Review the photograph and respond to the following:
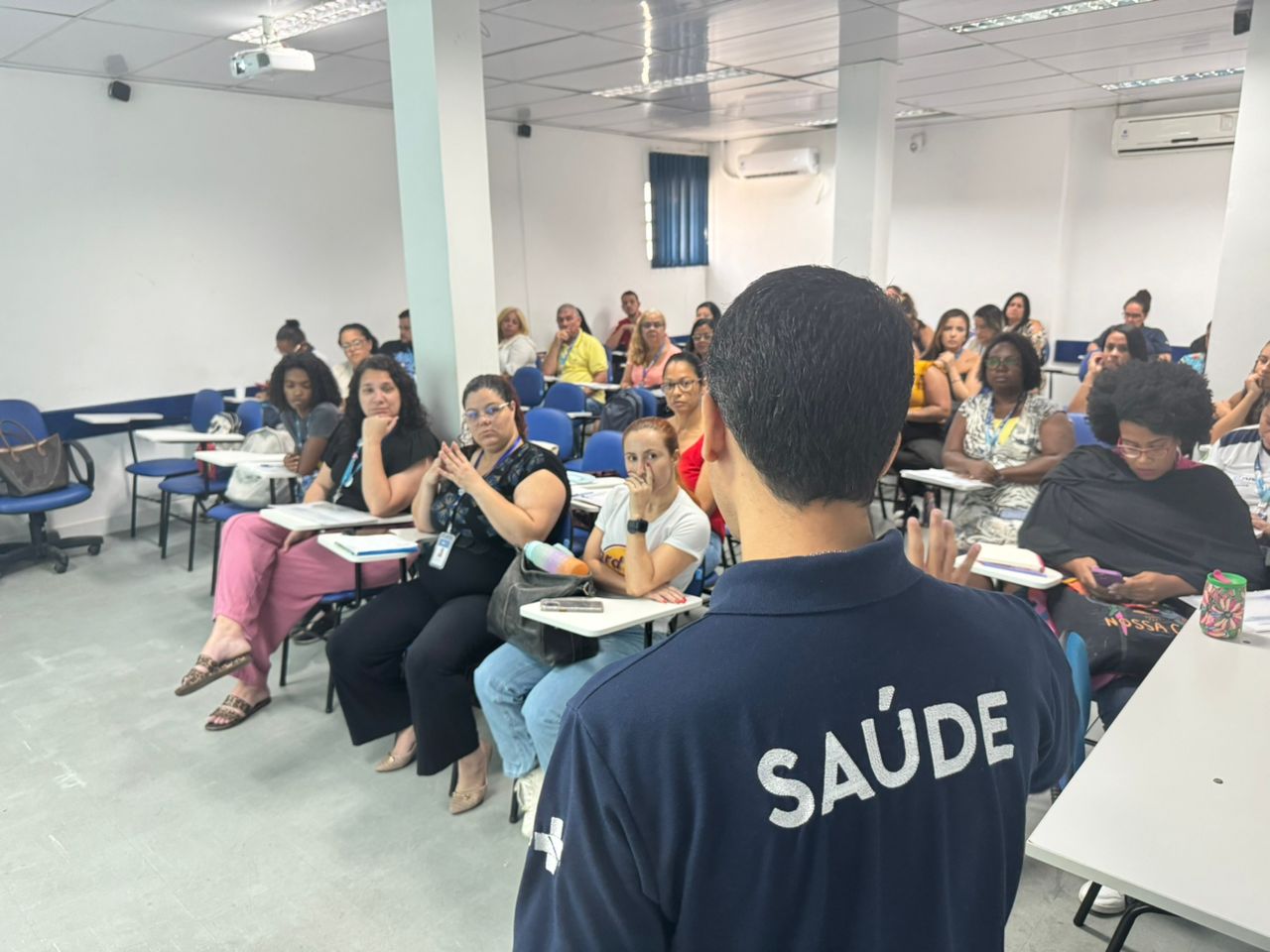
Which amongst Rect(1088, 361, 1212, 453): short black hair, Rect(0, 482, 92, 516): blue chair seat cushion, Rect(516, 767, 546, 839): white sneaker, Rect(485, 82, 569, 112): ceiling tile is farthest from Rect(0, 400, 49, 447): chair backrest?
Rect(1088, 361, 1212, 453): short black hair

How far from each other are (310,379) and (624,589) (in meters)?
2.50

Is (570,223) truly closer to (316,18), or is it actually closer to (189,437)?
(316,18)

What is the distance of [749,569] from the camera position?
712mm

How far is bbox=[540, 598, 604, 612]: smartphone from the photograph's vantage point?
248cm

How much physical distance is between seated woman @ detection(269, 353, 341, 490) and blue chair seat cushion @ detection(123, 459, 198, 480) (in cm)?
119

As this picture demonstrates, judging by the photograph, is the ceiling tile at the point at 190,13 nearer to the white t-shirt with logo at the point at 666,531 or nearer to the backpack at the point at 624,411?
A: the backpack at the point at 624,411

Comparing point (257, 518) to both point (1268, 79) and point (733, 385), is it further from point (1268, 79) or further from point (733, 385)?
point (1268, 79)

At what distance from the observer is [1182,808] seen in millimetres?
1466

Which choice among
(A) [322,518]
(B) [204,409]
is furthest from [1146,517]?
(B) [204,409]

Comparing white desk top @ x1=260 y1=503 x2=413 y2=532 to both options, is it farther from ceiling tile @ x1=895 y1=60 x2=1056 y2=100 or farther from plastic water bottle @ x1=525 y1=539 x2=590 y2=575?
ceiling tile @ x1=895 y1=60 x2=1056 y2=100

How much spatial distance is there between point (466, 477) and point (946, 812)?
2.34 metres

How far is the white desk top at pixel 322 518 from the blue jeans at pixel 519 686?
91 centimetres

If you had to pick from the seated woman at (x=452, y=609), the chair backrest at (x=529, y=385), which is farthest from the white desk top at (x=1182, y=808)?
the chair backrest at (x=529, y=385)

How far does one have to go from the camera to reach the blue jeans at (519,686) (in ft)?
8.57
